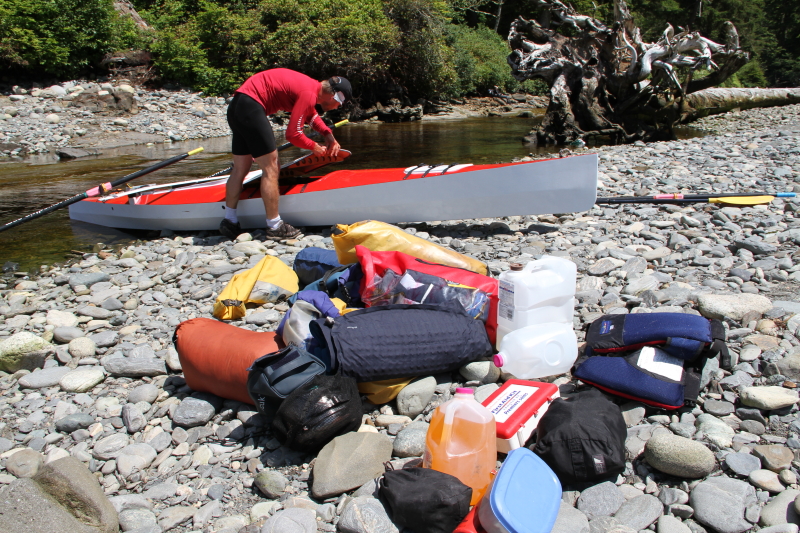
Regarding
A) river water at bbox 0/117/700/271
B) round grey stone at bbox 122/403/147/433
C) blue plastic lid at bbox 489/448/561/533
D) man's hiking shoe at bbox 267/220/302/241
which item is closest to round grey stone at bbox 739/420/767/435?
blue plastic lid at bbox 489/448/561/533

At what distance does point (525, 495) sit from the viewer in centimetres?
168

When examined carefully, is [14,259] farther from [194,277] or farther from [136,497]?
[136,497]

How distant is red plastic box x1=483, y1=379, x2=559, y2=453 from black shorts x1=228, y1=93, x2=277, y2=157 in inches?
140

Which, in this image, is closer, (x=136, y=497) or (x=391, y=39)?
(x=136, y=497)

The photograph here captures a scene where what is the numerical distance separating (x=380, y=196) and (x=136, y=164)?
7.41m

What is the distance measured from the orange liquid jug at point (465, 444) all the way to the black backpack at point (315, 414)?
433 millimetres

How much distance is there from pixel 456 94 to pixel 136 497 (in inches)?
934

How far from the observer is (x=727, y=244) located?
421cm

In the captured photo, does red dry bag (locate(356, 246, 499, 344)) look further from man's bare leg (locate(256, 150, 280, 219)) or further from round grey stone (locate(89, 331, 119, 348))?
man's bare leg (locate(256, 150, 280, 219))

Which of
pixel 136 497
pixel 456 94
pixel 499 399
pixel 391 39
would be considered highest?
pixel 391 39

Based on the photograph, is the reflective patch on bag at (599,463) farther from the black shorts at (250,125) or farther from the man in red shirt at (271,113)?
the black shorts at (250,125)

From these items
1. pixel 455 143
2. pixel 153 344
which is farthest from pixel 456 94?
pixel 153 344

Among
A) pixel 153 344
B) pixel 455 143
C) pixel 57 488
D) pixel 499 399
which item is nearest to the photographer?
pixel 57 488

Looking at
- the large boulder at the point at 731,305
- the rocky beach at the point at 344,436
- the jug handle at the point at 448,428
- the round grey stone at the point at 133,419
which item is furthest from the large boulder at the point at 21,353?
the large boulder at the point at 731,305
